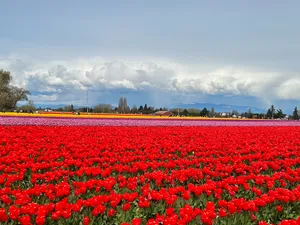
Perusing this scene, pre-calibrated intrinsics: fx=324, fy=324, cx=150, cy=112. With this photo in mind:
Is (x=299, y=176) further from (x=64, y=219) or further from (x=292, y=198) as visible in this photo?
(x=64, y=219)

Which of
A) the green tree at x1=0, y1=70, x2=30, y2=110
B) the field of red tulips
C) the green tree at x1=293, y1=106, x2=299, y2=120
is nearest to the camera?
the field of red tulips

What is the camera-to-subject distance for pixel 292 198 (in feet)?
17.3

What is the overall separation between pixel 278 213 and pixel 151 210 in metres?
2.18

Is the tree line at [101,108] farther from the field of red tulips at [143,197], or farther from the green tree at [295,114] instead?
the field of red tulips at [143,197]

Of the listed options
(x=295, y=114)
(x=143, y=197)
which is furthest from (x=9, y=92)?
(x=295, y=114)

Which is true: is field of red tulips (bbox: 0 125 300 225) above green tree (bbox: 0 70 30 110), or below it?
below

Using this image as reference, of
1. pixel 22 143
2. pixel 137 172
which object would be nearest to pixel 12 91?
pixel 22 143

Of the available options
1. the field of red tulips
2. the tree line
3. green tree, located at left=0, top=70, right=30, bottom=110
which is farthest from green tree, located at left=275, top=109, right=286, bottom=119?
the field of red tulips

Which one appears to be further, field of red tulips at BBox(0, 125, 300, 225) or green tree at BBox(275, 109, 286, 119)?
green tree at BBox(275, 109, 286, 119)

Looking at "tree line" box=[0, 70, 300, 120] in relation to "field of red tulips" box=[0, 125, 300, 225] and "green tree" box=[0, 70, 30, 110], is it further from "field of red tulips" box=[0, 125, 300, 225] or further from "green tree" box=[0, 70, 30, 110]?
"field of red tulips" box=[0, 125, 300, 225]

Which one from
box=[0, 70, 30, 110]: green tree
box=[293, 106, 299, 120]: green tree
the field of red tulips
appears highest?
box=[0, 70, 30, 110]: green tree

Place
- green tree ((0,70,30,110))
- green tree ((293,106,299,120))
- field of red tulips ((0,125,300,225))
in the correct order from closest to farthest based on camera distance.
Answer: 1. field of red tulips ((0,125,300,225))
2. green tree ((0,70,30,110))
3. green tree ((293,106,299,120))

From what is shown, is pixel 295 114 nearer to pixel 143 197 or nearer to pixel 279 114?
pixel 279 114

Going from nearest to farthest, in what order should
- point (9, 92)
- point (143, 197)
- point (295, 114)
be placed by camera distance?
1. point (143, 197)
2. point (9, 92)
3. point (295, 114)
